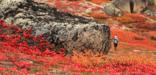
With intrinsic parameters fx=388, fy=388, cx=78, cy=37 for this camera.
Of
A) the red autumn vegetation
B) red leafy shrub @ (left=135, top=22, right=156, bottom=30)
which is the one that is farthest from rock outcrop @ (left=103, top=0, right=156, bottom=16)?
the red autumn vegetation

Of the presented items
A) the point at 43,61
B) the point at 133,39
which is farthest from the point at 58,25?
the point at 133,39

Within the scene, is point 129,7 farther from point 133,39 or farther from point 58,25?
point 58,25

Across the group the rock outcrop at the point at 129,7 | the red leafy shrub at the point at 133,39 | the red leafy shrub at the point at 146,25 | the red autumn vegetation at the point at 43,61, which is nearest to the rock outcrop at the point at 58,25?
the red autumn vegetation at the point at 43,61

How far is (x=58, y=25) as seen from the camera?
35.5 m

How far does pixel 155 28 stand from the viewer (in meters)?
87.4

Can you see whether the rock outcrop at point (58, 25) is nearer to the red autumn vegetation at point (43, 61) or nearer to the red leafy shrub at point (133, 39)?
the red autumn vegetation at point (43, 61)

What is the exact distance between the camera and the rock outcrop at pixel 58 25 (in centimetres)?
3469

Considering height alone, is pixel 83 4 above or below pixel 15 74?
below

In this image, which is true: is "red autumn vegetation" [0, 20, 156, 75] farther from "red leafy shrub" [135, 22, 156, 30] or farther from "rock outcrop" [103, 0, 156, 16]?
"rock outcrop" [103, 0, 156, 16]

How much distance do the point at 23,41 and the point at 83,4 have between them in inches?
2666

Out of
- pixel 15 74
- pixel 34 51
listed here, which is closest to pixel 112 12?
pixel 34 51

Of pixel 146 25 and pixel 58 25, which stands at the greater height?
pixel 58 25

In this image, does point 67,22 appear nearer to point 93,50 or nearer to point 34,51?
point 93,50

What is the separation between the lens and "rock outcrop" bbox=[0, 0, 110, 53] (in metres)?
34.7
